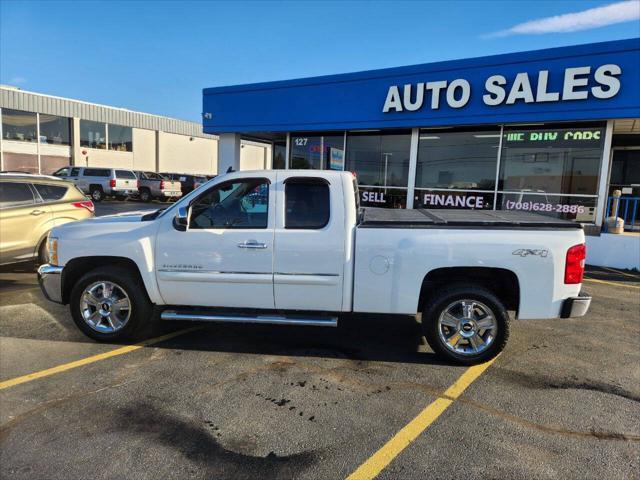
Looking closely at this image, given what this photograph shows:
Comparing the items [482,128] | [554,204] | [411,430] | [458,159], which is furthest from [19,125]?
[411,430]

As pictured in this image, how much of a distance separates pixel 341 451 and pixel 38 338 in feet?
12.9

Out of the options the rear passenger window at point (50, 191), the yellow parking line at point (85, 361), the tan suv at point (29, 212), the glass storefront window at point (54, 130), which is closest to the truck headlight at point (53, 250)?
the yellow parking line at point (85, 361)

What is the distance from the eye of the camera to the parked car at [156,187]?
26.7 metres

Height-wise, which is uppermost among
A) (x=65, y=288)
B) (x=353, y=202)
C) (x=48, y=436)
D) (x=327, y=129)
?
(x=327, y=129)

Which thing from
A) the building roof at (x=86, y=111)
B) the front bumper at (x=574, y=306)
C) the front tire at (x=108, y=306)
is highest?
the building roof at (x=86, y=111)

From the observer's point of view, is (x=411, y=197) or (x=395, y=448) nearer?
(x=395, y=448)

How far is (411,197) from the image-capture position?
12.4 m

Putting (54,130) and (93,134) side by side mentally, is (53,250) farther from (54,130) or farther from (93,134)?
(93,134)

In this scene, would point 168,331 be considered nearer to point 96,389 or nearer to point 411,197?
point 96,389

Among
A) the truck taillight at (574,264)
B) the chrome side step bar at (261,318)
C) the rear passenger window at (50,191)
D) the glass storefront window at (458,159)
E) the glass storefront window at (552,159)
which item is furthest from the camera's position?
the glass storefront window at (458,159)

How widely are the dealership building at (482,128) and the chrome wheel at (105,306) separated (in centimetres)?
903

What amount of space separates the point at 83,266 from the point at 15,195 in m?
4.07

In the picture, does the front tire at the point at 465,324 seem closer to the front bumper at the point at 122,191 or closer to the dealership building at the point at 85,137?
the front bumper at the point at 122,191

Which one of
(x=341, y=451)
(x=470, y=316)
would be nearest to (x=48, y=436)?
(x=341, y=451)
